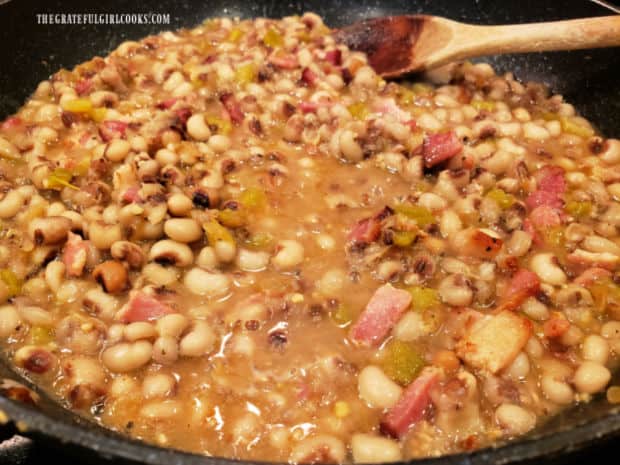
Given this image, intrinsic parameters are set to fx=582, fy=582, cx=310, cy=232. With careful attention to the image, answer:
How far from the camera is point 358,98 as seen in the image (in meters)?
2.97

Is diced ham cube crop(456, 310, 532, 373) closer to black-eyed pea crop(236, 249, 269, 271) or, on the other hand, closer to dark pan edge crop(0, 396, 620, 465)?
dark pan edge crop(0, 396, 620, 465)

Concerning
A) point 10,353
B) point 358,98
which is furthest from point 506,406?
point 358,98

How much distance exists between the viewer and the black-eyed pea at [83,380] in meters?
1.70

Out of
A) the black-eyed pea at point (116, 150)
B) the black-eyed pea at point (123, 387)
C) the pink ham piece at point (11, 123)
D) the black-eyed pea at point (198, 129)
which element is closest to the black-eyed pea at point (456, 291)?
the black-eyed pea at point (123, 387)

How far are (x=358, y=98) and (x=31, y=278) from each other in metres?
1.75

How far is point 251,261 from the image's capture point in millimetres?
2102

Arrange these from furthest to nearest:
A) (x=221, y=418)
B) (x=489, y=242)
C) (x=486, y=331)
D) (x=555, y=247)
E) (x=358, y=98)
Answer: (x=358, y=98)
(x=555, y=247)
(x=489, y=242)
(x=486, y=331)
(x=221, y=418)

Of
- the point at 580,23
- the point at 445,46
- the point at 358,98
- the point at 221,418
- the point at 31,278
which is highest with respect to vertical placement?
the point at 580,23

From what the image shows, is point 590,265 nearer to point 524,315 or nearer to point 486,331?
point 524,315

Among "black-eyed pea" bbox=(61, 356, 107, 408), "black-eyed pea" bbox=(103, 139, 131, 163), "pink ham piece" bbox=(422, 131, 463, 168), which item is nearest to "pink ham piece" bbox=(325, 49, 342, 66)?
"pink ham piece" bbox=(422, 131, 463, 168)

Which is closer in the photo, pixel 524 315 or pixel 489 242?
pixel 524 315

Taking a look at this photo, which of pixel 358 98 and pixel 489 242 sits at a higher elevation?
pixel 358 98

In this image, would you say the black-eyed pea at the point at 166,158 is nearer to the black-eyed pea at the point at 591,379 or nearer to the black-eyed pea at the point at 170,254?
the black-eyed pea at the point at 170,254

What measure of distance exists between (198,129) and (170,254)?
2.48ft
